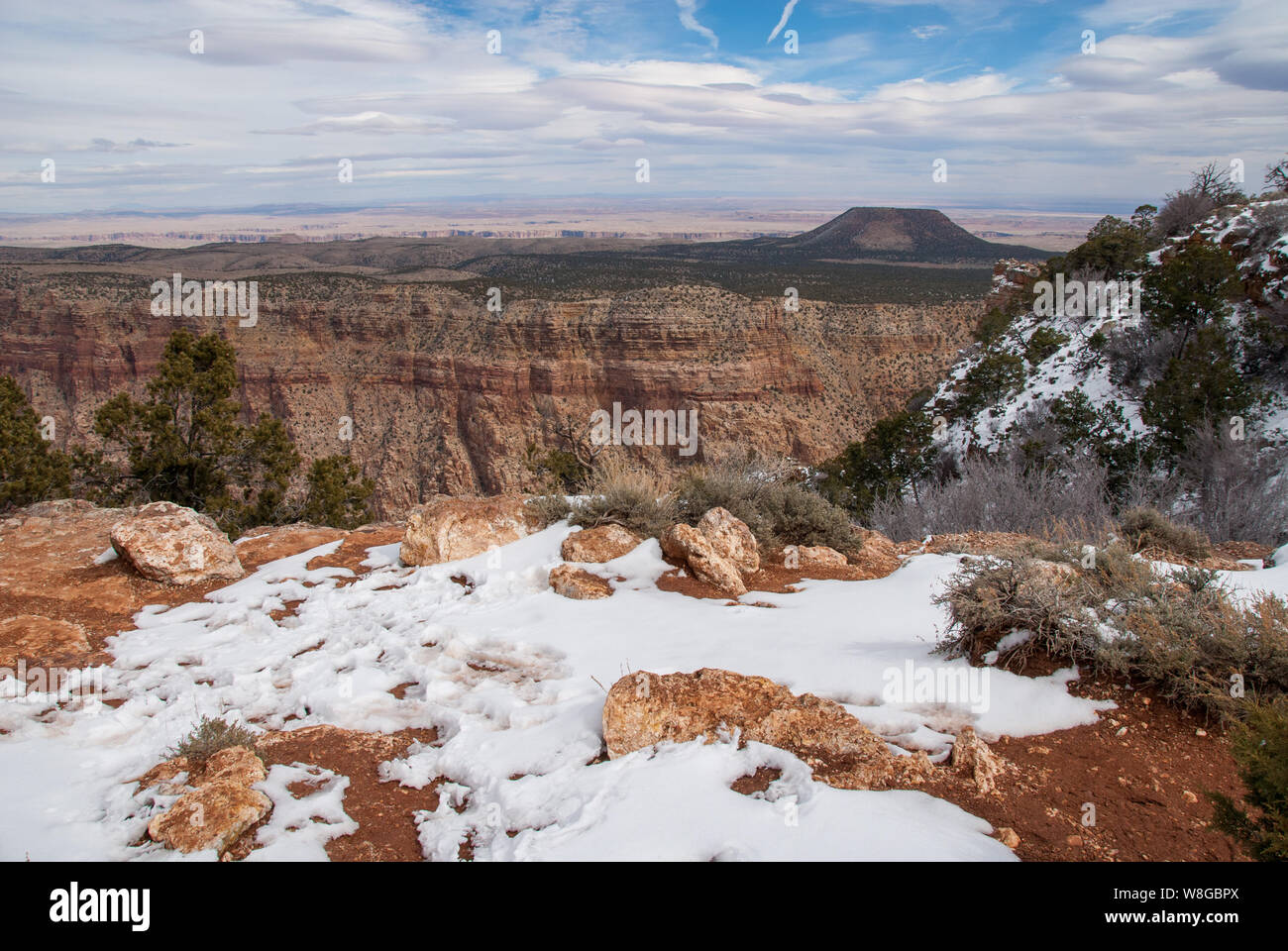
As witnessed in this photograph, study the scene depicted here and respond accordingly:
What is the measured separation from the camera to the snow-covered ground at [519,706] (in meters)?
3.17

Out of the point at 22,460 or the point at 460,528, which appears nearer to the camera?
the point at 460,528

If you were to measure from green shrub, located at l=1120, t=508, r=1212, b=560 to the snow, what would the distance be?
223 cm

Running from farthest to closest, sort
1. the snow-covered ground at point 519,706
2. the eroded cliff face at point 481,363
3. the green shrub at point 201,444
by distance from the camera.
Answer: the eroded cliff face at point 481,363
the green shrub at point 201,444
the snow-covered ground at point 519,706

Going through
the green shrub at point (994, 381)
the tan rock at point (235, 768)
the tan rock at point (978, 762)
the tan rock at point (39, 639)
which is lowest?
the tan rock at point (39, 639)

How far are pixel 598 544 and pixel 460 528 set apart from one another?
1.72 metres

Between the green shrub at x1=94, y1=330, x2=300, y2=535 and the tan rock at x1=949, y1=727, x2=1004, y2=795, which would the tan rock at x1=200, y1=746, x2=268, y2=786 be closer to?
the tan rock at x1=949, y1=727, x2=1004, y2=795

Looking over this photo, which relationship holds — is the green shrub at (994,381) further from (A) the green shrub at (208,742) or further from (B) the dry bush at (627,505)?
(A) the green shrub at (208,742)

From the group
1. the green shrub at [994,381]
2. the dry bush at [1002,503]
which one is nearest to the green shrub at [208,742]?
the dry bush at [1002,503]

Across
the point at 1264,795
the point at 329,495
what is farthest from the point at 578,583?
the point at 329,495

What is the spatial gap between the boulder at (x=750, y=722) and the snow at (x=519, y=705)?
16 centimetres

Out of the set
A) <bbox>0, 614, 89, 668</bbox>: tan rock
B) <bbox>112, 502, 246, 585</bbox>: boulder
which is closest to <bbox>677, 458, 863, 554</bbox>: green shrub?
<bbox>112, 502, 246, 585</bbox>: boulder

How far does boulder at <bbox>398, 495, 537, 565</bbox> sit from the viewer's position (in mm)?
7965

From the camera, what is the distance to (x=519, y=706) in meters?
4.63

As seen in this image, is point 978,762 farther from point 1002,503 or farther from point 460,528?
point 1002,503
